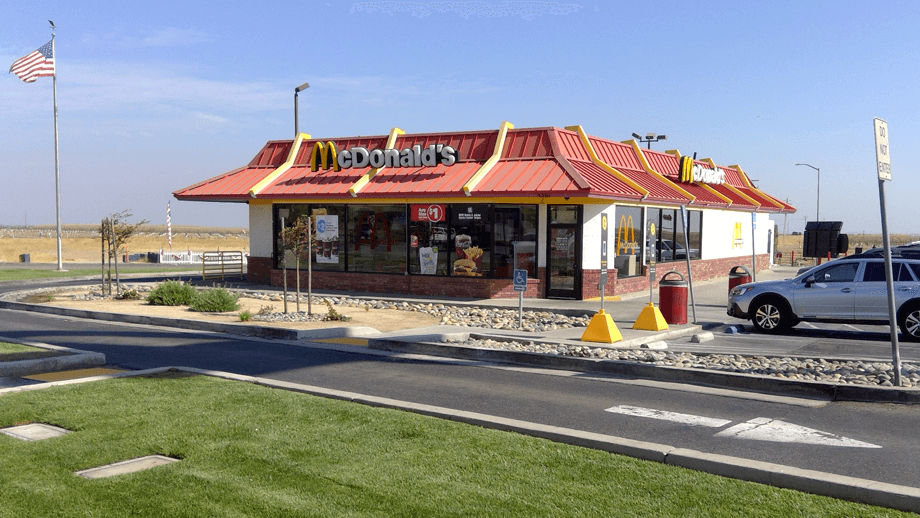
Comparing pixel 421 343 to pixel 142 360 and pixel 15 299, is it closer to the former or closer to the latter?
pixel 142 360

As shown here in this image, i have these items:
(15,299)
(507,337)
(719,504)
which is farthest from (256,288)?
(719,504)

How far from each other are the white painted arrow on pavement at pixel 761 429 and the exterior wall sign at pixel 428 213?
51.5ft

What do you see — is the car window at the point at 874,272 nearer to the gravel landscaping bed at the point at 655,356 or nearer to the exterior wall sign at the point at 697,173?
the gravel landscaping bed at the point at 655,356

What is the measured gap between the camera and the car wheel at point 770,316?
16.7 m

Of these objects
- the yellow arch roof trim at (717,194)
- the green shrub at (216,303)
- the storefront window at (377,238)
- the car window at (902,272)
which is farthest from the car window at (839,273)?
the yellow arch roof trim at (717,194)

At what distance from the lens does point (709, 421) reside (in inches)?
324

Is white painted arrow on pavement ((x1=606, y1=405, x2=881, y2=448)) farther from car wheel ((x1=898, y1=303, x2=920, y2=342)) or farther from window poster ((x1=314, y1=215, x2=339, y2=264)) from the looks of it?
window poster ((x1=314, y1=215, x2=339, y2=264))

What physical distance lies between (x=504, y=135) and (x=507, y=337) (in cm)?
1087

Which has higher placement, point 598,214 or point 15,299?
point 598,214

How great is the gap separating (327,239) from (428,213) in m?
4.16

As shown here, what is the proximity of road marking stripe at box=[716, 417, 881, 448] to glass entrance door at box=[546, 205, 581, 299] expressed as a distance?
14507 millimetres

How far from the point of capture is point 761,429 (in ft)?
25.8

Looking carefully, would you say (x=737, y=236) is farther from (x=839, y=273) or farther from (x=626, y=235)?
(x=839, y=273)

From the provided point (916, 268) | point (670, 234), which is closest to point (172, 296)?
point (670, 234)
